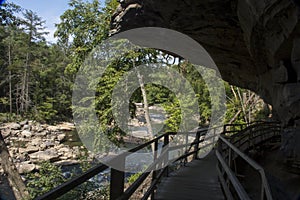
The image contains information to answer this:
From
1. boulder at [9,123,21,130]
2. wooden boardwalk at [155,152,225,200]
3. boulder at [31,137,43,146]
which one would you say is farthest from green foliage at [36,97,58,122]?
wooden boardwalk at [155,152,225,200]

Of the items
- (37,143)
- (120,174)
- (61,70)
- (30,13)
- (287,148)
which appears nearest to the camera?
(120,174)

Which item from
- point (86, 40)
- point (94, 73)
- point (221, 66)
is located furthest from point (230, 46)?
point (86, 40)

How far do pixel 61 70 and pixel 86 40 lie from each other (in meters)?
21.3

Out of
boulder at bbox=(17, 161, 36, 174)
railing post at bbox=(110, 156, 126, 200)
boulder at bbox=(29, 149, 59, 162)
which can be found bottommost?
boulder at bbox=(17, 161, 36, 174)

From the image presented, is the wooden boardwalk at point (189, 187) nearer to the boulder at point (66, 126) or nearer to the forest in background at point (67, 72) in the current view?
the forest in background at point (67, 72)

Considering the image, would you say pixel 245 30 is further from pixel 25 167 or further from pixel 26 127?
pixel 26 127

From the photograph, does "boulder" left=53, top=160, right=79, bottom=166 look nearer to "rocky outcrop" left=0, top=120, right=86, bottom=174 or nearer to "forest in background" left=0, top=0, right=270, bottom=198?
"rocky outcrop" left=0, top=120, right=86, bottom=174

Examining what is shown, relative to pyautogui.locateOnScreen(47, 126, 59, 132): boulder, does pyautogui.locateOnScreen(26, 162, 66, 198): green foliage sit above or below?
below

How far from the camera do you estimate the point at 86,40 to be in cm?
1809

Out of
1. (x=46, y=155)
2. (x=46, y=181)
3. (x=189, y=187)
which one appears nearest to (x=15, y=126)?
(x=46, y=155)

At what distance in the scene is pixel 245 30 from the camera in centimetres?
620

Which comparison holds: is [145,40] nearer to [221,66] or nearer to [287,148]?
[221,66]

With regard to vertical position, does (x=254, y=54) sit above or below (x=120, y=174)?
above

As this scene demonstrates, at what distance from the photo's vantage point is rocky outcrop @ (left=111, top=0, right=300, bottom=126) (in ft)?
16.0
